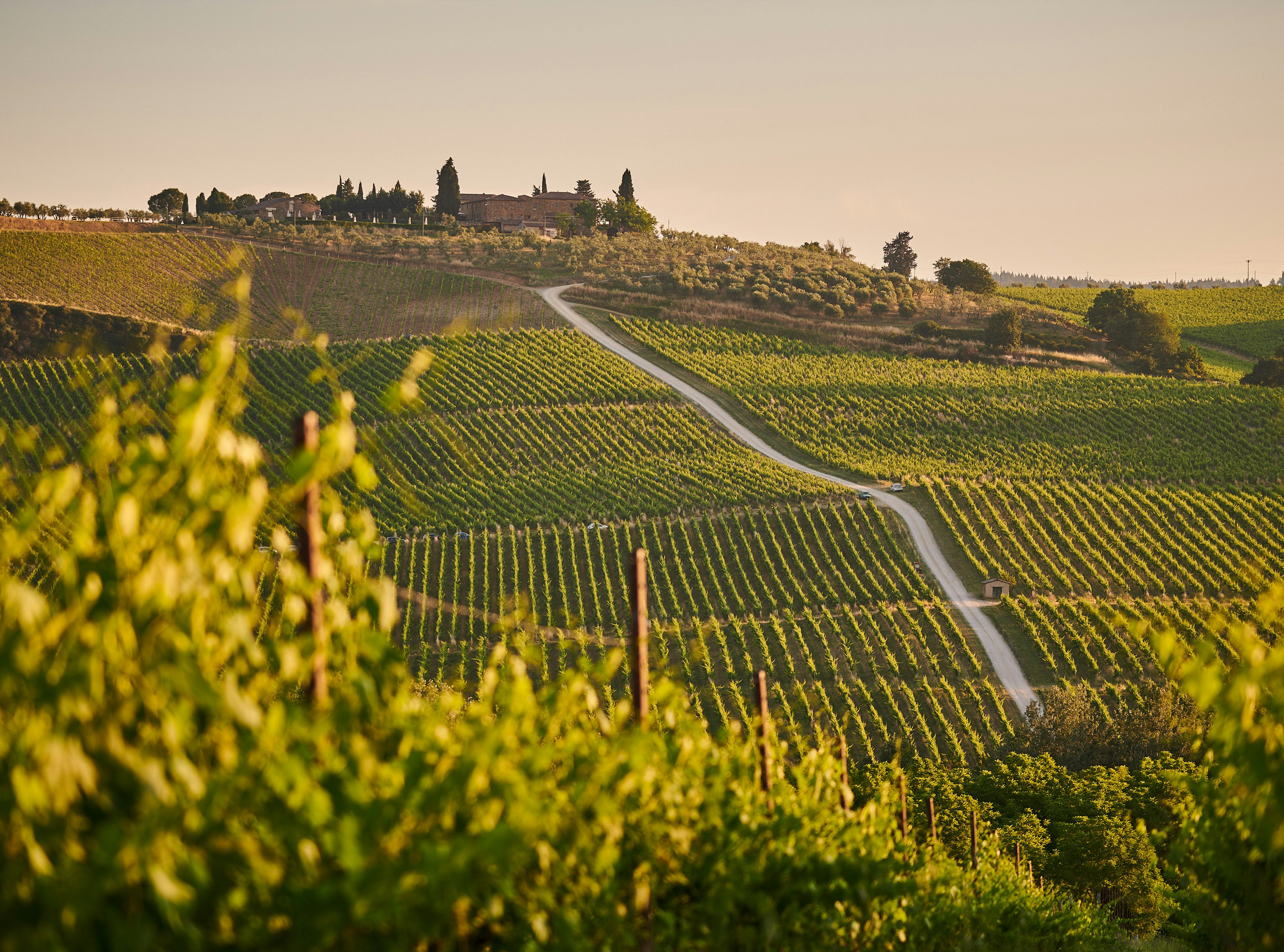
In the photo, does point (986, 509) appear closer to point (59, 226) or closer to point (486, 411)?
point (486, 411)

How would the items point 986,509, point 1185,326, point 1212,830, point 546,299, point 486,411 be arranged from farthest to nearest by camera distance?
point 1185,326
point 546,299
point 486,411
point 986,509
point 1212,830

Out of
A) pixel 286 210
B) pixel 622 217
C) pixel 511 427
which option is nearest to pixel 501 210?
pixel 622 217

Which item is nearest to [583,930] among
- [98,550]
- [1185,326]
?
[98,550]

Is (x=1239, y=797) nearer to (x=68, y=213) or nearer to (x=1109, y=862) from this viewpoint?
(x=1109, y=862)

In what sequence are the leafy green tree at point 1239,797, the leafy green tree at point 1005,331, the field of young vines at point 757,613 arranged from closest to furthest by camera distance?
the leafy green tree at point 1239,797 < the field of young vines at point 757,613 < the leafy green tree at point 1005,331

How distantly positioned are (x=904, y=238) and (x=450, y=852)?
396 ft

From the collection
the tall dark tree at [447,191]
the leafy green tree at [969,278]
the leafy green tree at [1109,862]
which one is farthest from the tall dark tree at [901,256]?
the leafy green tree at [1109,862]

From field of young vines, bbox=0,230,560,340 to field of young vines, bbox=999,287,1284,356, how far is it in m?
62.1

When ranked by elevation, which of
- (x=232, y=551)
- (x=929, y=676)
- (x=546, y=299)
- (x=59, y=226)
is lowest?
(x=929, y=676)

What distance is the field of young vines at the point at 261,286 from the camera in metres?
70.2

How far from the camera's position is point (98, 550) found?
12.0 ft

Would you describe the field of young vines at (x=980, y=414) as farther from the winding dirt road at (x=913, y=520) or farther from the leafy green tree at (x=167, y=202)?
the leafy green tree at (x=167, y=202)

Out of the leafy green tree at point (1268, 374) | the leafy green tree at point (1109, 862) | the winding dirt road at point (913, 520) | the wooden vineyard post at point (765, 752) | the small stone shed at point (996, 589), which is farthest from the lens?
the leafy green tree at point (1268, 374)

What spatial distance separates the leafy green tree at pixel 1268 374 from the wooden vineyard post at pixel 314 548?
274ft
